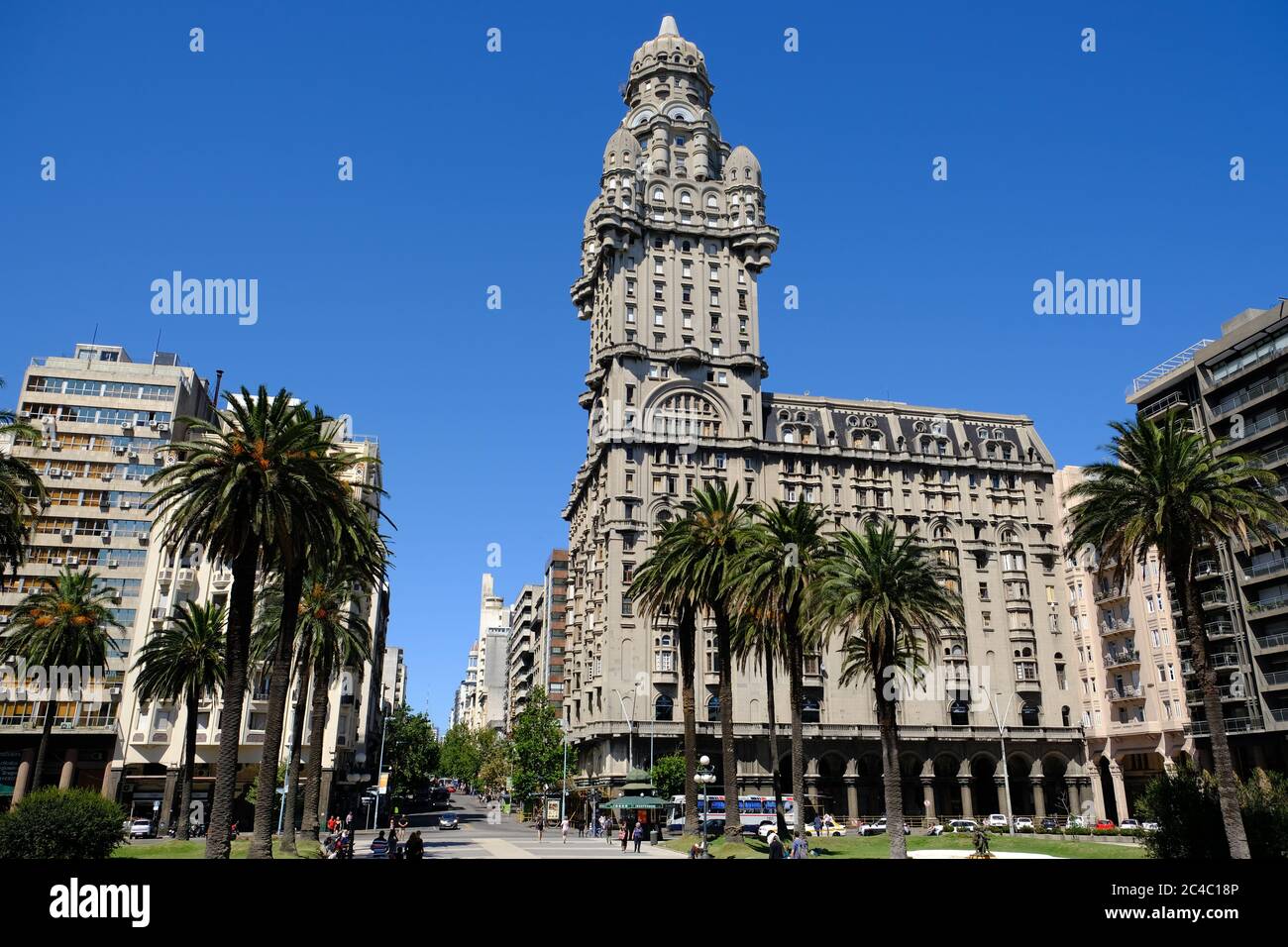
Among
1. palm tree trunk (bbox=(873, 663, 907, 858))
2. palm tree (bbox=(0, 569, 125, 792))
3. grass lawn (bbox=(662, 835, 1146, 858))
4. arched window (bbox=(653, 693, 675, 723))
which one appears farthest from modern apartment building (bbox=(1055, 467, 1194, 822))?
palm tree (bbox=(0, 569, 125, 792))

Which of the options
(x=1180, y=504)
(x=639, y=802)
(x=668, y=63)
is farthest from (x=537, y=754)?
(x=668, y=63)

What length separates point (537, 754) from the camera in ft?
319

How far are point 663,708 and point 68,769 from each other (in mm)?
50403

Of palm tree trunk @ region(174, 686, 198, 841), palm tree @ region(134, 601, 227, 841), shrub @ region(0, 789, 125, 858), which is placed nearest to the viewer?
shrub @ region(0, 789, 125, 858)

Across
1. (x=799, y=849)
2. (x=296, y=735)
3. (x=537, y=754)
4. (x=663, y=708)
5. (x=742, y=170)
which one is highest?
(x=742, y=170)

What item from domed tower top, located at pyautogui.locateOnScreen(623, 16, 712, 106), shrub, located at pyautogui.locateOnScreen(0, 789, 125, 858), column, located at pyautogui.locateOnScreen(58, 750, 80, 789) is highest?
domed tower top, located at pyautogui.locateOnScreen(623, 16, 712, 106)

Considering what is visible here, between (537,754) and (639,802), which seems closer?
(639,802)

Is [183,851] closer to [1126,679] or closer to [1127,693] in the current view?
[1127,693]

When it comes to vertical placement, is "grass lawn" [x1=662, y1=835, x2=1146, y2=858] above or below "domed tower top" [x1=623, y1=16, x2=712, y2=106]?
below

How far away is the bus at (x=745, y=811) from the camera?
6956 cm

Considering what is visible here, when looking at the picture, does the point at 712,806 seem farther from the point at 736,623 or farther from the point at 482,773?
the point at 482,773

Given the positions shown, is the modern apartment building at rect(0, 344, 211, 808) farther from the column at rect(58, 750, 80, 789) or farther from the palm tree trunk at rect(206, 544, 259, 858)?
the palm tree trunk at rect(206, 544, 259, 858)

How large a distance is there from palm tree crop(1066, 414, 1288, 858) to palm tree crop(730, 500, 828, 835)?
1365 cm

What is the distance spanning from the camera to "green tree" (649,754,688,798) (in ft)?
249
